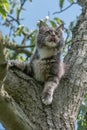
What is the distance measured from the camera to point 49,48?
3889mm

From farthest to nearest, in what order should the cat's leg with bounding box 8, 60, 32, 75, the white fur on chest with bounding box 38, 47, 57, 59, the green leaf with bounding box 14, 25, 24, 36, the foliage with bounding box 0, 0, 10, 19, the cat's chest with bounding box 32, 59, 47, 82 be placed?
the green leaf with bounding box 14, 25, 24, 36 < the white fur on chest with bounding box 38, 47, 57, 59 < the cat's chest with bounding box 32, 59, 47, 82 < the cat's leg with bounding box 8, 60, 32, 75 < the foliage with bounding box 0, 0, 10, 19

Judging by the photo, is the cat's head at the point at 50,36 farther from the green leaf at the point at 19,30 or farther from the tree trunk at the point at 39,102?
the tree trunk at the point at 39,102

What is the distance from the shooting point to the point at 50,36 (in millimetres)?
3943

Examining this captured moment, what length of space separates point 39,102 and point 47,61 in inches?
39.7

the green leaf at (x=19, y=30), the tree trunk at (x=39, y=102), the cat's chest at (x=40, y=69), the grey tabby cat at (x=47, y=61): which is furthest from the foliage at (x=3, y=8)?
the green leaf at (x=19, y=30)

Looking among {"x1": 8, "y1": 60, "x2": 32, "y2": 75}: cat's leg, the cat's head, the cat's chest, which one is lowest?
the cat's chest

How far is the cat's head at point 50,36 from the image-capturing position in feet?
12.8

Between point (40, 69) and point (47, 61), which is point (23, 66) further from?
point (47, 61)

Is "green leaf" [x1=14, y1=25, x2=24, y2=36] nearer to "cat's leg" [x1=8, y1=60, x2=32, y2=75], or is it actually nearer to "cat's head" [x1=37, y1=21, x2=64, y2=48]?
"cat's head" [x1=37, y1=21, x2=64, y2=48]

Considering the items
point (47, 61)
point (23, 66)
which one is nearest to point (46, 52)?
point (47, 61)

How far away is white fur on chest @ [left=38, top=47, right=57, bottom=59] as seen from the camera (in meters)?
3.80

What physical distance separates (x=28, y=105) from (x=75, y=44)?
1049 mm

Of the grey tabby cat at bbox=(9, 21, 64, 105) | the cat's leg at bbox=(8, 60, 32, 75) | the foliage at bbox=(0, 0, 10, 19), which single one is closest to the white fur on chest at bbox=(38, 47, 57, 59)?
the grey tabby cat at bbox=(9, 21, 64, 105)

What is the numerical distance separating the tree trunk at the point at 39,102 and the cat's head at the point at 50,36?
0.64m
